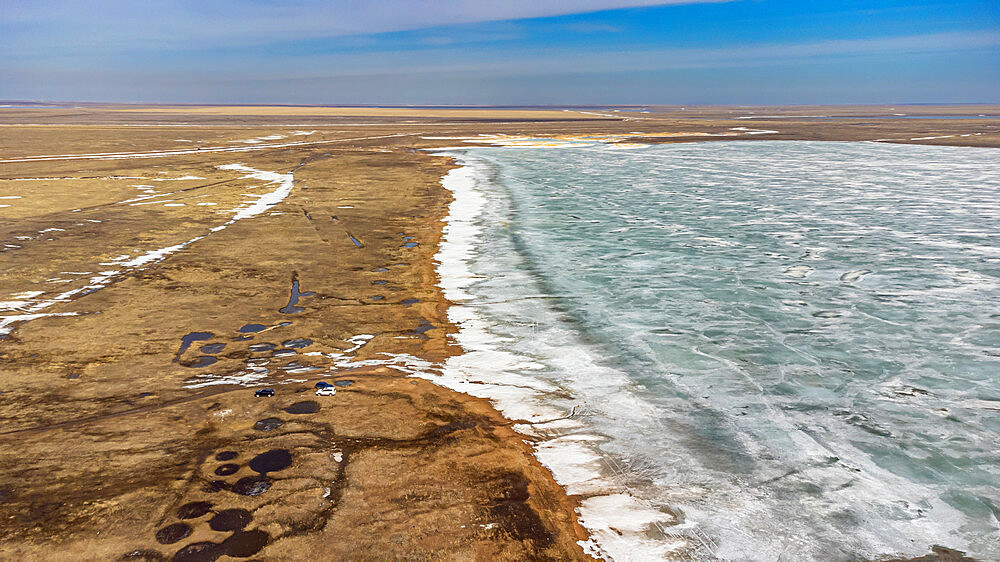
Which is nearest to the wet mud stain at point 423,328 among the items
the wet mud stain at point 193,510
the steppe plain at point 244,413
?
the steppe plain at point 244,413

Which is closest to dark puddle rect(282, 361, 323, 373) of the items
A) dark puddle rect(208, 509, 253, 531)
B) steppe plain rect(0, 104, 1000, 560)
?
steppe plain rect(0, 104, 1000, 560)

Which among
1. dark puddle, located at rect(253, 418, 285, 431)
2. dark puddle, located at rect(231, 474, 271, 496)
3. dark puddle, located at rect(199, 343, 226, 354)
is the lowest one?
dark puddle, located at rect(199, 343, 226, 354)

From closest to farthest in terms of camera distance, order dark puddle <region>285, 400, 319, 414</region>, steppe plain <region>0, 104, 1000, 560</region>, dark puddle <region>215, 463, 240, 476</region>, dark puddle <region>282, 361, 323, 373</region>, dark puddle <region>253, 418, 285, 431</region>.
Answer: steppe plain <region>0, 104, 1000, 560</region>, dark puddle <region>215, 463, 240, 476</region>, dark puddle <region>253, 418, 285, 431</region>, dark puddle <region>285, 400, 319, 414</region>, dark puddle <region>282, 361, 323, 373</region>

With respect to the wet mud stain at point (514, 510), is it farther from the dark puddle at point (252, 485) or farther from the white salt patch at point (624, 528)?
the dark puddle at point (252, 485)

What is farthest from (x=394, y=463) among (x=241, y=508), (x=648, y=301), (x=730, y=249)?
→ (x=730, y=249)

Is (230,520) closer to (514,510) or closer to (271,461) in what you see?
(271,461)

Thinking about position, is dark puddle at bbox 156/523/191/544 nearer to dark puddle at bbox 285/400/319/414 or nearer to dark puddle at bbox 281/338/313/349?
dark puddle at bbox 285/400/319/414

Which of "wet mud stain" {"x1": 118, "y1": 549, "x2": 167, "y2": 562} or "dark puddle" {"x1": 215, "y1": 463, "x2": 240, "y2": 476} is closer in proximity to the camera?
"wet mud stain" {"x1": 118, "y1": 549, "x2": 167, "y2": 562}

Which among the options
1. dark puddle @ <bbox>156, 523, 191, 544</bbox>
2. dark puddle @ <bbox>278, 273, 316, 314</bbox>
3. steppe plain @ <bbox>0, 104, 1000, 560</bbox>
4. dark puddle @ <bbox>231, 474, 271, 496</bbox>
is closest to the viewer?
dark puddle @ <bbox>156, 523, 191, 544</bbox>
